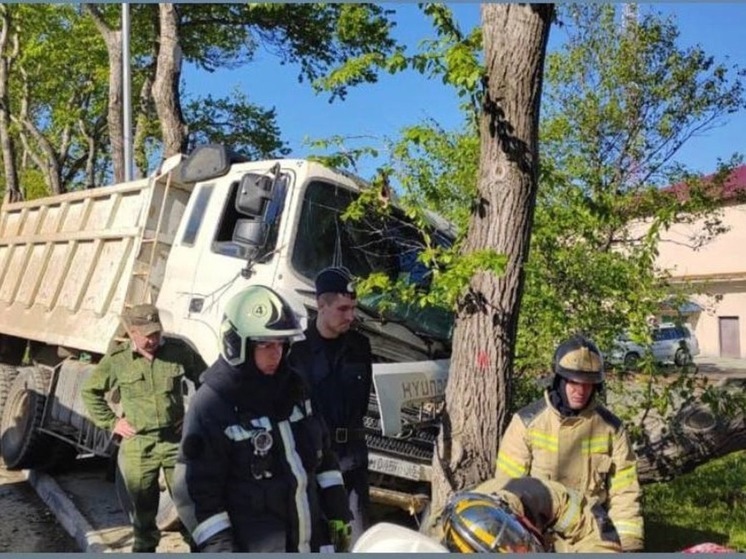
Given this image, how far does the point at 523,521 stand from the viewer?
2.29m

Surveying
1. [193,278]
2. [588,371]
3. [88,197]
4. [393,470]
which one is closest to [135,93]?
[88,197]

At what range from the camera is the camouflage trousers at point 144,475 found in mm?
4816

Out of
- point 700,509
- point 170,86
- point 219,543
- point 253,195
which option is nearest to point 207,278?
point 253,195

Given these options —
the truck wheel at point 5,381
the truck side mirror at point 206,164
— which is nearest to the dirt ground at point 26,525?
the truck wheel at point 5,381

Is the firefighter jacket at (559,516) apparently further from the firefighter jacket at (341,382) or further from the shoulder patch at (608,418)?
the firefighter jacket at (341,382)

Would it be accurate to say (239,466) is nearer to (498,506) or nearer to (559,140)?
(498,506)

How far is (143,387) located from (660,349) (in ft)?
10.4

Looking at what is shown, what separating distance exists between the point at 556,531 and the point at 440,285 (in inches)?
74.5

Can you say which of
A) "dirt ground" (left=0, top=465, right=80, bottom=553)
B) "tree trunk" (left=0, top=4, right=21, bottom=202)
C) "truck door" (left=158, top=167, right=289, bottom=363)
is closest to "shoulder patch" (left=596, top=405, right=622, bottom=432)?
"truck door" (left=158, top=167, right=289, bottom=363)

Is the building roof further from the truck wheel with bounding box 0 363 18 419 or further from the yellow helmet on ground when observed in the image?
the truck wheel with bounding box 0 363 18 419

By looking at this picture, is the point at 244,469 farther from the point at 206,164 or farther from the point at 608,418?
the point at 206,164

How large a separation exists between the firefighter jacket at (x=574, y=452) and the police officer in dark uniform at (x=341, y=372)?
39.8 inches

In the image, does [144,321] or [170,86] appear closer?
[144,321]

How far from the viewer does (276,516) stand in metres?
2.71
